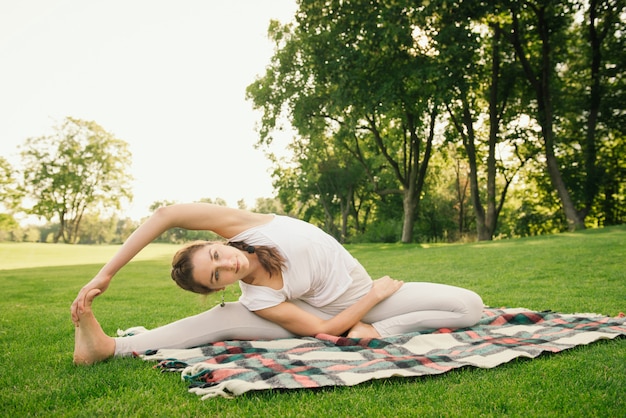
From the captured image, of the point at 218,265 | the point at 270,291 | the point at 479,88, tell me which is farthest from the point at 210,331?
the point at 479,88

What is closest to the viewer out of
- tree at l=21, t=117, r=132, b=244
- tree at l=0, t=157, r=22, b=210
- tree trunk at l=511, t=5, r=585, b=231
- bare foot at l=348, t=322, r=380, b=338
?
bare foot at l=348, t=322, r=380, b=338

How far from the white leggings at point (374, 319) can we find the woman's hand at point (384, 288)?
2.6 inches

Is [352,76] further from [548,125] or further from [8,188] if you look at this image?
[8,188]

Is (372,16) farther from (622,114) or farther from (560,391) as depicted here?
(560,391)

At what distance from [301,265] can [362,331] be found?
74cm

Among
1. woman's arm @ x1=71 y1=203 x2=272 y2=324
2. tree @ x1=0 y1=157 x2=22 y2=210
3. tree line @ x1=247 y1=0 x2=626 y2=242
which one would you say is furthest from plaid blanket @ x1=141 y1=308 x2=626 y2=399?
tree @ x1=0 y1=157 x2=22 y2=210

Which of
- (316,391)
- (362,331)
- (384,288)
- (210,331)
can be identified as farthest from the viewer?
(384,288)

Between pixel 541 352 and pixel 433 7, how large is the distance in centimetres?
1302

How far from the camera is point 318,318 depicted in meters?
3.51

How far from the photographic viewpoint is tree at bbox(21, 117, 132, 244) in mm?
43281

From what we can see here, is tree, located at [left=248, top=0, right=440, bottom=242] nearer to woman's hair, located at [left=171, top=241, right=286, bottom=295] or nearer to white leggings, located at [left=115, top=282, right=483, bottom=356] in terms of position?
white leggings, located at [left=115, top=282, right=483, bottom=356]

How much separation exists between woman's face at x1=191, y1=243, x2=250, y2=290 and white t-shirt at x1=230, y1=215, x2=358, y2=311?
309 mm

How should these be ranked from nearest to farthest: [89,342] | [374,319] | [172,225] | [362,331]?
[89,342] < [172,225] < [362,331] < [374,319]

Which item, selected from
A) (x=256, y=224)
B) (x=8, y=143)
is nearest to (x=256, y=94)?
(x=256, y=224)
